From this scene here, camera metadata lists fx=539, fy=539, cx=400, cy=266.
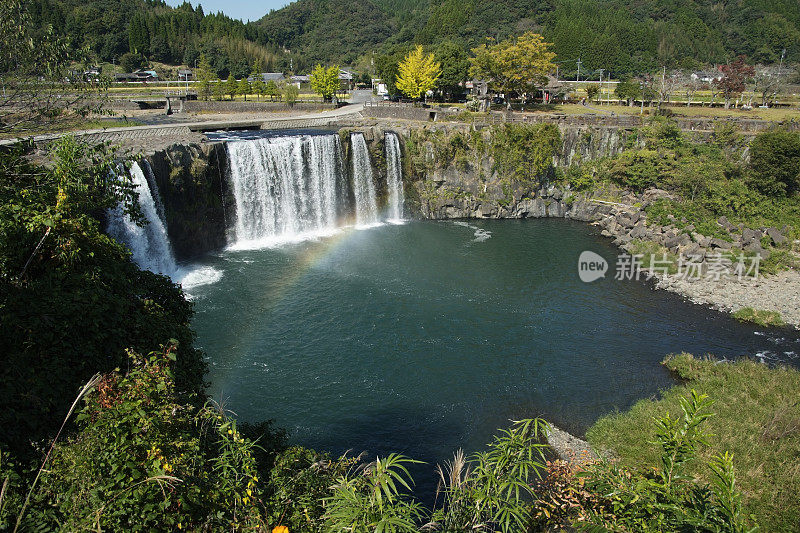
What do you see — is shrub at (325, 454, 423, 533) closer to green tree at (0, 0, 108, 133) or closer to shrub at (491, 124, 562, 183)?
green tree at (0, 0, 108, 133)

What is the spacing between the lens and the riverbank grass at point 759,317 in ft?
83.9

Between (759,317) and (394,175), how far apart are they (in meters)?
25.3

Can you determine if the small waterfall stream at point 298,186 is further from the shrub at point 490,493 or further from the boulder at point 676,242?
the shrub at point 490,493

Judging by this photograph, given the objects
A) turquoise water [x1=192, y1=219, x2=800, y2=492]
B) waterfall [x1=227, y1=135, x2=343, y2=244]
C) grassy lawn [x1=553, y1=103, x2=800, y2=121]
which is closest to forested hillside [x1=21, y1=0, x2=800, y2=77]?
grassy lawn [x1=553, y1=103, x2=800, y2=121]

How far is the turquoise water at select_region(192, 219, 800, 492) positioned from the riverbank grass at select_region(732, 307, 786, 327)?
0.79 meters

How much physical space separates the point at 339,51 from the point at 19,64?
432ft

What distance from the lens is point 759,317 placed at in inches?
1018

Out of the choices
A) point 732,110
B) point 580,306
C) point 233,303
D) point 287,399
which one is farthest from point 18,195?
point 732,110

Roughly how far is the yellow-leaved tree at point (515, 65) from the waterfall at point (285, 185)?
23.4 meters

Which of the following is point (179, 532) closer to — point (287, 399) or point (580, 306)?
point (287, 399)

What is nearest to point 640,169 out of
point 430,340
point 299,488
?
point 430,340

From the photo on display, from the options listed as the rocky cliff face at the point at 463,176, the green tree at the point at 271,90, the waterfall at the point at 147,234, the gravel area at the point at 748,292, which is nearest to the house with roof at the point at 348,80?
A: the green tree at the point at 271,90

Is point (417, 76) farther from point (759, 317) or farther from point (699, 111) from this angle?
point (759, 317)

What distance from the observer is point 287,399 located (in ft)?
62.0
